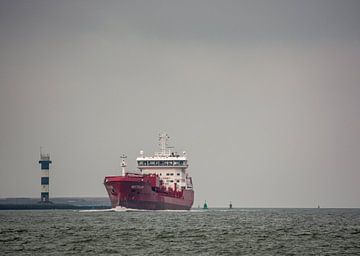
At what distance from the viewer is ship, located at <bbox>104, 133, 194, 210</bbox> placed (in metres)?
128

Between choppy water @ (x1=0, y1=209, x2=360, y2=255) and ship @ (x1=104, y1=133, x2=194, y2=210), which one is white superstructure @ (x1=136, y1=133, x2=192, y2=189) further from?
choppy water @ (x1=0, y1=209, x2=360, y2=255)

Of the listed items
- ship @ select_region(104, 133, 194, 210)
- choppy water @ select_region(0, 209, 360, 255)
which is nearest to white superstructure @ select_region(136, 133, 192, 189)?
ship @ select_region(104, 133, 194, 210)

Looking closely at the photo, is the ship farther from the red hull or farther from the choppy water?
the choppy water

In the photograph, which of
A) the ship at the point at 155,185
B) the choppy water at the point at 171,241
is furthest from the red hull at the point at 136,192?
the choppy water at the point at 171,241

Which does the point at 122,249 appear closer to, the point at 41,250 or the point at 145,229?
the point at 41,250

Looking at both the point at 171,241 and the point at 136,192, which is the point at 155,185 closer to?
the point at 136,192

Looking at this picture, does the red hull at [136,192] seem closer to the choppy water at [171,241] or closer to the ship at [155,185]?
the ship at [155,185]

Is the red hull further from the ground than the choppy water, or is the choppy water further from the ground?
the red hull

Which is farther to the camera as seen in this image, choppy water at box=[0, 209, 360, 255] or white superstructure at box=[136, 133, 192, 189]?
white superstructure at box=[136, 133, 192, 189]

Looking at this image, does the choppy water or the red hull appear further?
the red hull

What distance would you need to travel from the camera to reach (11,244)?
64500mm

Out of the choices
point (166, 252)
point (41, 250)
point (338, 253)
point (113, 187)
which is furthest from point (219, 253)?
point (113, 187)

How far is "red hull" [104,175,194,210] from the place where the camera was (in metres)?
127

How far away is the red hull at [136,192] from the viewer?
127 meters
